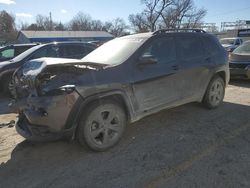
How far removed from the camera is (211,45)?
19.9 feet

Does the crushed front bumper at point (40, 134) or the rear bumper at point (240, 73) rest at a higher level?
the crushed front bumper at point (40, 134)

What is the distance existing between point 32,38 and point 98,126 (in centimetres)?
4776

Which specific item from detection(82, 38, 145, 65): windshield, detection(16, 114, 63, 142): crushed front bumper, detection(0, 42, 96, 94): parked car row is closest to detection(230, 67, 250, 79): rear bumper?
detection(0, 42, 96, 94): parked car row

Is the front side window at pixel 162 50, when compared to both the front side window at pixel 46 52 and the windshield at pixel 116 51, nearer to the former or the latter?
the windshield at pixel 116 51

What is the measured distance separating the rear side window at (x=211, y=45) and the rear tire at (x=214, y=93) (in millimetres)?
586

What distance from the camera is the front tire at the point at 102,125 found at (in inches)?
153

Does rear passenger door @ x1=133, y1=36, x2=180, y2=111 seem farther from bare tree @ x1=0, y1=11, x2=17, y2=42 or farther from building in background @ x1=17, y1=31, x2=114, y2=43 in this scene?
bare tree @ x1=0, y1=11, x2=17, y2=42

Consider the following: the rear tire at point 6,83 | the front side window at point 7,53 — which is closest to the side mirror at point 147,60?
the rear tire at point 6,83

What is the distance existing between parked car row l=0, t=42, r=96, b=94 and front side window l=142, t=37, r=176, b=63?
4.90 m

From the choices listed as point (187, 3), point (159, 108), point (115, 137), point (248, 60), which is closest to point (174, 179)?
point (115, 137)

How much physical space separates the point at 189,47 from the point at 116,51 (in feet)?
5.23

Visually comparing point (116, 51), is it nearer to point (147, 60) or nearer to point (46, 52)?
point (147, 60)

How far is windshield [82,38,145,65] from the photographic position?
448 cm

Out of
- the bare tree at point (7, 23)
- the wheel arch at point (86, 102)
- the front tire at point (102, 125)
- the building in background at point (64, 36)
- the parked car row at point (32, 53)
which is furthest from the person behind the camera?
the bare tree at point (7, 23)
